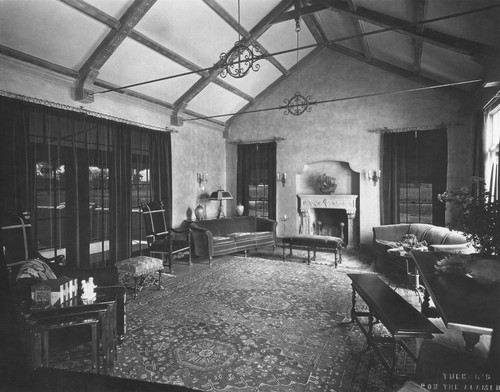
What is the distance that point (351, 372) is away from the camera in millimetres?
2580

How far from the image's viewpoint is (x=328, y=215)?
846 cm

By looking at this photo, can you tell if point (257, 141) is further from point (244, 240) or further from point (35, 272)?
point (35, 272)

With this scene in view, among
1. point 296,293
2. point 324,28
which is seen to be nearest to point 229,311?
point 296,293

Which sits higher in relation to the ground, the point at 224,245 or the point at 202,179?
the point at 202,179

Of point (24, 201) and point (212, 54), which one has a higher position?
point (212, 54)

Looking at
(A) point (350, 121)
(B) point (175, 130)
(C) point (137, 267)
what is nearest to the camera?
(C) point (137, 267)

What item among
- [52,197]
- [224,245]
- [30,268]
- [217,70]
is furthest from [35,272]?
[217,70]

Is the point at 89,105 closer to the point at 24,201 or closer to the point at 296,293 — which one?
the point at 24,201

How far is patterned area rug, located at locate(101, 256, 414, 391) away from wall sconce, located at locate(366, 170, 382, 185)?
11.1ft

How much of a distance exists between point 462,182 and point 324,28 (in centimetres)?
471

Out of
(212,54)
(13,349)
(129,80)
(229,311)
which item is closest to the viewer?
(13,349)

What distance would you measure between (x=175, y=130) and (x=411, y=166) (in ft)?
18.6

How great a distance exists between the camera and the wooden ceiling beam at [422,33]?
4.50m

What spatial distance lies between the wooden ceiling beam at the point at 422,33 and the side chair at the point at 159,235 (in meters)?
4.98
